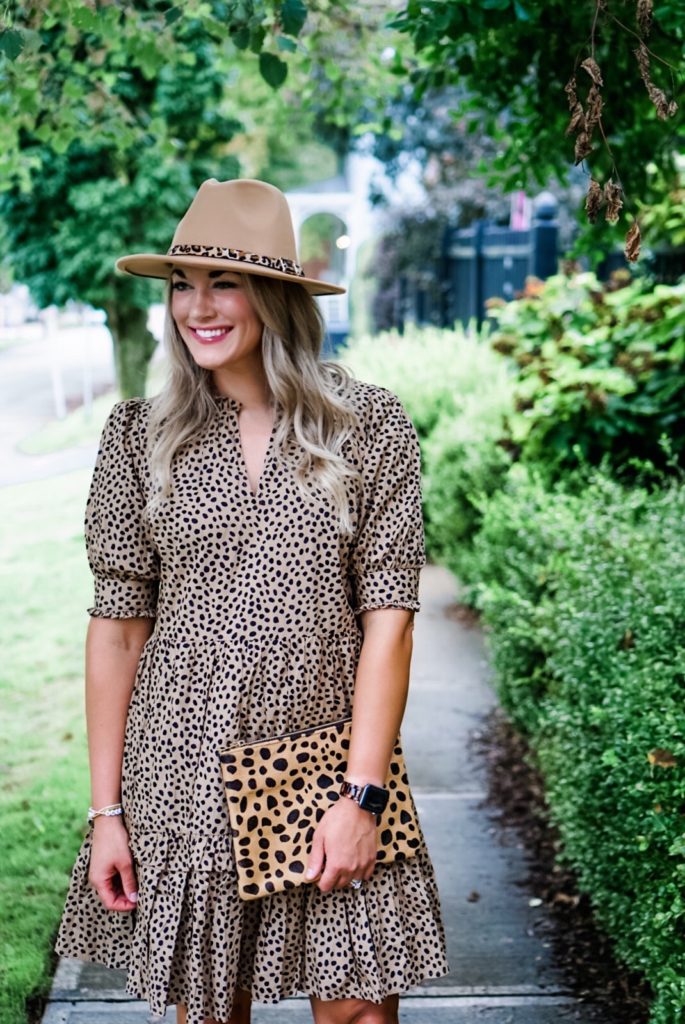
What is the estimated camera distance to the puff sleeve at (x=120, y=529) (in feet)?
7.88

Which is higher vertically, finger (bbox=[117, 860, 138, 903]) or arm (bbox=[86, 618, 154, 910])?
arm (bbox=[86, 618, 154, 910])

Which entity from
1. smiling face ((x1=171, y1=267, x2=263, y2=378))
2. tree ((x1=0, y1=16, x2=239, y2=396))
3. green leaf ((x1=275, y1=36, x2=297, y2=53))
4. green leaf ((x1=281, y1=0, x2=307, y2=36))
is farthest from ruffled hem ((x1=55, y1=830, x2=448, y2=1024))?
tree ((x1=0, y1=16, x2=239, y2=396))

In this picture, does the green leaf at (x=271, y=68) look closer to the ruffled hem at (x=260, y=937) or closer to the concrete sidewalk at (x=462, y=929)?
the ruffled hem at (x=260, y=937)

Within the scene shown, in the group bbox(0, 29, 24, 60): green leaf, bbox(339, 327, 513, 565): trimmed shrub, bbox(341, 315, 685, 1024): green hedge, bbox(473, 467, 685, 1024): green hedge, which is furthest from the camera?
bbox(339, 327, 513, 565): trimmed shrub

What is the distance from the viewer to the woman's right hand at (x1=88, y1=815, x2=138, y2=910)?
2377 millimetres

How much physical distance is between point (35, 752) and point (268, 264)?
3.76 meters

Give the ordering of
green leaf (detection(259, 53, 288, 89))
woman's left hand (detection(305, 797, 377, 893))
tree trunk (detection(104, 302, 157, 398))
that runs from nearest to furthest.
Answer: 1. woman's left hand (detection(305, 797, 377, 893))
2. green leaf (detection(259, 53, 288, 89))
3. tree trunk (detection(104, 302, 157, 398))

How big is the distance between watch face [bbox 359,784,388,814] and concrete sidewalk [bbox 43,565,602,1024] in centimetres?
89

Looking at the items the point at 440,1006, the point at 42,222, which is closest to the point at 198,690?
the point at 440,1006

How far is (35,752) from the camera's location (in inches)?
219

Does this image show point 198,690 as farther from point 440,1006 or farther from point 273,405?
point 440,1006

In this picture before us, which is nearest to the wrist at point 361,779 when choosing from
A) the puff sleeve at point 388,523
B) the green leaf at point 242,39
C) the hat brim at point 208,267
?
the puff sleeve at point 388,523

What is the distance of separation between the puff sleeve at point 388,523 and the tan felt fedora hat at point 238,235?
339mm

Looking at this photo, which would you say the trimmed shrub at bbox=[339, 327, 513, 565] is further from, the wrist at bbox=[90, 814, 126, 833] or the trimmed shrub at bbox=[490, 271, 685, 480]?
the wrist at bbox=[90, 814, 126, 833]
